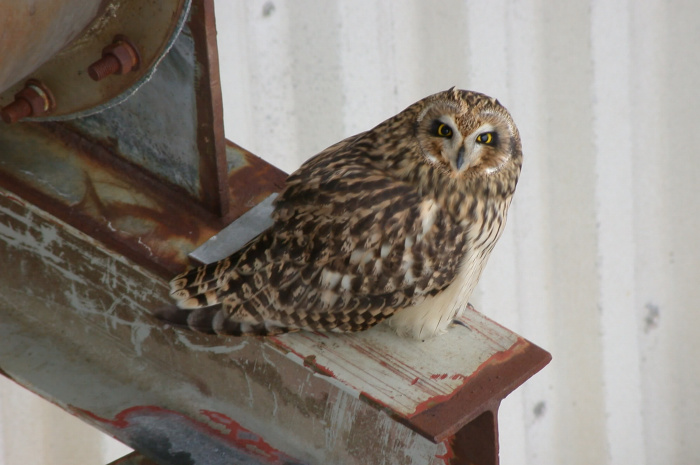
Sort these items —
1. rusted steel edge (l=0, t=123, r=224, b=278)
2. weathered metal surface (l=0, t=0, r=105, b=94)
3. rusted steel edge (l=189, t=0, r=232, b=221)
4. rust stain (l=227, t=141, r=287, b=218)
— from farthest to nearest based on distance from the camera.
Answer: rust stain (l=227, t=141, r=287, b=218) < rusted steel edge (l=0, t=123, r=224, b=278) < rusted steel edge (l=189, t=0, r=232, b=221) < weathered metal surface (l=0, t=0, r=105, b=94)

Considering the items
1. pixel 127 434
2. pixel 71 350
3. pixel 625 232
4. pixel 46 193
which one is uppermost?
pixel 625 232

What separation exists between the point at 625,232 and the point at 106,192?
8.64 ft

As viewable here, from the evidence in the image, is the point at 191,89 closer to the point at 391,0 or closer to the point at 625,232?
the point at 391,0

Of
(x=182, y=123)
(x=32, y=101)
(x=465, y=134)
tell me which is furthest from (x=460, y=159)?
(x=32, y=101)

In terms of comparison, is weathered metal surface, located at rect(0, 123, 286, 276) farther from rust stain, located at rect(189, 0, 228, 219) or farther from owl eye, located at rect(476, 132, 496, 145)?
owl eye, located at rect(476, 132, 496, 145)

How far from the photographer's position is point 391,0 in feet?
10.4

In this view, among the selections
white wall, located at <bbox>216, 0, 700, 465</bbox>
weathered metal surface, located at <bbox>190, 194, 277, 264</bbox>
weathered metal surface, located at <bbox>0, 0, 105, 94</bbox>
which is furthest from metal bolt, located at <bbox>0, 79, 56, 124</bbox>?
white wall, located at <bbox>216, 0, 700, 465</bbox>

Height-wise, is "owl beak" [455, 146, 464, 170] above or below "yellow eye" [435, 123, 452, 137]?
below

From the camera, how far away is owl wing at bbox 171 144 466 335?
6.09 feet

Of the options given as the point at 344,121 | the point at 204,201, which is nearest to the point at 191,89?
the point at 204,201

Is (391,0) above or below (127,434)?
above

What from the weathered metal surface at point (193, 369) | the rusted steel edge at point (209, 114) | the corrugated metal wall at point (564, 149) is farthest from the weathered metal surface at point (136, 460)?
the corrugated metal wall at point (564, 149)

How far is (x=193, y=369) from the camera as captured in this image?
1916mm

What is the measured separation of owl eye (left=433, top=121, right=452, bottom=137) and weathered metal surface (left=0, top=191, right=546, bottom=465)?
16.6 inches
